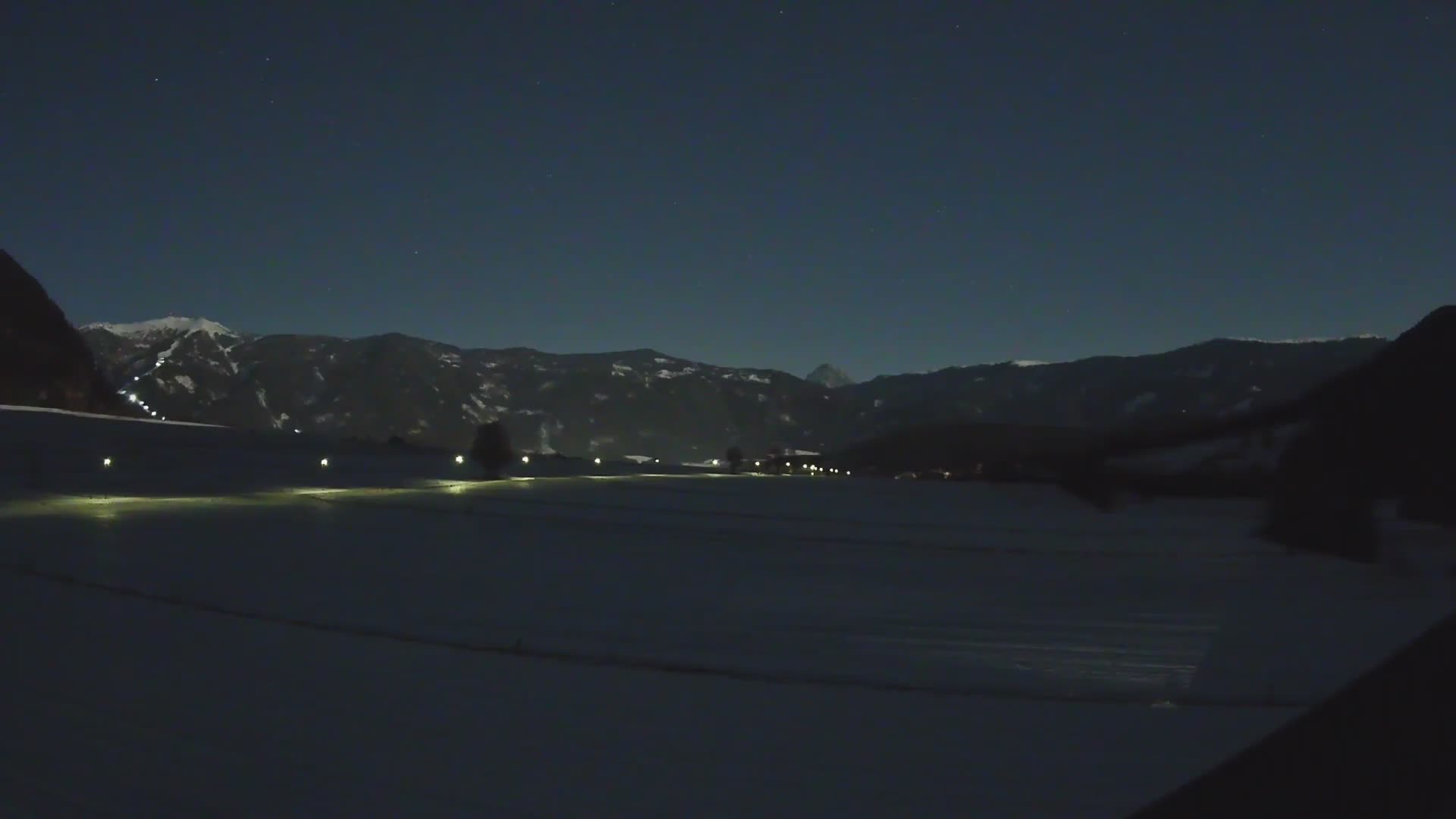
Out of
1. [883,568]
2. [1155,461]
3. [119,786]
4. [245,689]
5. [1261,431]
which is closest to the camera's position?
[1261,431]

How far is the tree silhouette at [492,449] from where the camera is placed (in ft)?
130

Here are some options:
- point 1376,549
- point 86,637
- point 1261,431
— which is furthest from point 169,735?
point 1376,549

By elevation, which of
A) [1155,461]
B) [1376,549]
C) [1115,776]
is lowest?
[1115,776]

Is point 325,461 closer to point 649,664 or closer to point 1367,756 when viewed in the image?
point 649,664

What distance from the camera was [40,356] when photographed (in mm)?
97000

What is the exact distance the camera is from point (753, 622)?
8.71m

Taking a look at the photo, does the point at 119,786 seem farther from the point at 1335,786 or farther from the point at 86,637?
the point at 1335,786

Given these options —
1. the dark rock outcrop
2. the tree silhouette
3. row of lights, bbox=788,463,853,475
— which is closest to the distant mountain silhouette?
row of lights, bbox=788,463,853,475

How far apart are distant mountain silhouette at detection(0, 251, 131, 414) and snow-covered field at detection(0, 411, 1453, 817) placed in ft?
303

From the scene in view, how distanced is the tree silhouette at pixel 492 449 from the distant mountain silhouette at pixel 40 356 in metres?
67.0

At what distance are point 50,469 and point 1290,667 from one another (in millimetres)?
30405

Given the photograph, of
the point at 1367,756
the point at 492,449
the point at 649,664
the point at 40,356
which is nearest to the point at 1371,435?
the point at 1367,756

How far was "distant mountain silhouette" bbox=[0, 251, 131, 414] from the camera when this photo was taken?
91.5 metres

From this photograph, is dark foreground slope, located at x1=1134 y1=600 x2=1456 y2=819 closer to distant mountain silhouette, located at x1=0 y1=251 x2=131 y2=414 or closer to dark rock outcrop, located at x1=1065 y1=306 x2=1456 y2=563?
dark rock outcrop, located at x1=1065 y1=306 x2=1456 y2=563
